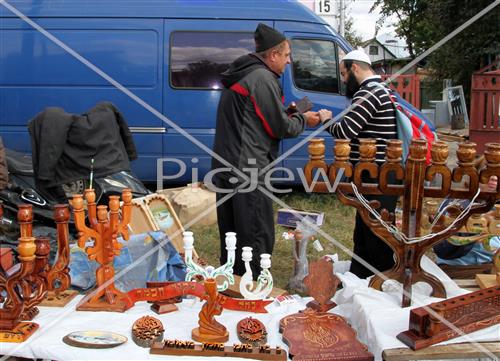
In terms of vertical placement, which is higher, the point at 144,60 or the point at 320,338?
the point at 144,60

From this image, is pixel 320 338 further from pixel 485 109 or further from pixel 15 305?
pixel 485 109

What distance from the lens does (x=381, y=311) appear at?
177 cm

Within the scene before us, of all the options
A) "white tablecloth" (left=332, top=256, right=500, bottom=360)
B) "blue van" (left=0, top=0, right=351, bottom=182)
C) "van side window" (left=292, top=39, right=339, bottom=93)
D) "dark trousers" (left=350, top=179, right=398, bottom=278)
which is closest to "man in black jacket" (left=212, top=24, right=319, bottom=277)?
"dark trousers" (left=350, top=179, right=398, bottom=278)

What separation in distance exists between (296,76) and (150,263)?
358 centimetres

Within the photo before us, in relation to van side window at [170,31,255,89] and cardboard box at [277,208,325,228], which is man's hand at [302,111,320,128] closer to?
cardboard box at [277,208,325,228]

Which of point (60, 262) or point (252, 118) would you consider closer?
point (60, 262)

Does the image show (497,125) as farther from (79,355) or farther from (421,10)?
(421,10)

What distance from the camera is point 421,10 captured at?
18016 millimetres

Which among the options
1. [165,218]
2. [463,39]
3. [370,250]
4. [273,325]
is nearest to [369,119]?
[370,250]

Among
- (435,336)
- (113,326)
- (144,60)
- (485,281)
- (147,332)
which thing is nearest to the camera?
(435,336)

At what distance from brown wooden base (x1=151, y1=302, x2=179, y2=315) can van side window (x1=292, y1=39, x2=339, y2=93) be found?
4.15 m

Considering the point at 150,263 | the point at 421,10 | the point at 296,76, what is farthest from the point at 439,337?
→ the point at 421,10

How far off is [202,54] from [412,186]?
421 cm

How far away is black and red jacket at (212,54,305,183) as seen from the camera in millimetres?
2756
